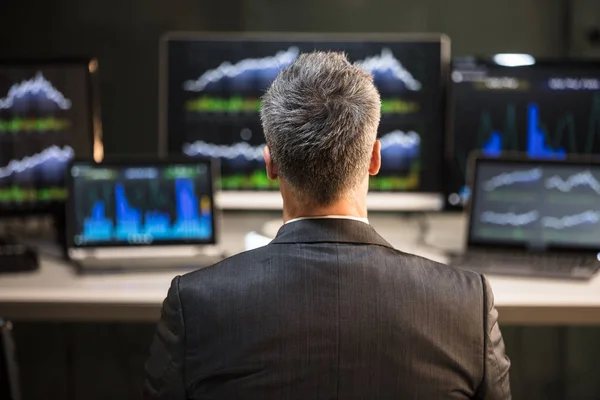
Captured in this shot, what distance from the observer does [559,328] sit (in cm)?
309

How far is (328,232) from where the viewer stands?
1248 mm

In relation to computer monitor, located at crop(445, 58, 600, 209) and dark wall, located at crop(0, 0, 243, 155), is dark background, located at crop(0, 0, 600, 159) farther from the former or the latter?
computer monitor, located at crop(445, 58, 600, 209)

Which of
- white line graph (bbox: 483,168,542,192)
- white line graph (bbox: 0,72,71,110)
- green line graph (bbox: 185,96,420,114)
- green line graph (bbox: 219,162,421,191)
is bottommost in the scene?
green line graph (bbox: 219,162,421,191)

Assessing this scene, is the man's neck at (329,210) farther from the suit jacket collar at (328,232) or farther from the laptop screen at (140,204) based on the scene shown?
the laptop screen at (140,204)

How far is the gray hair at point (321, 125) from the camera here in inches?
48.8

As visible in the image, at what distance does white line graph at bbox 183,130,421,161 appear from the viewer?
2.57 m

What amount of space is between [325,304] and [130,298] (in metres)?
1.00

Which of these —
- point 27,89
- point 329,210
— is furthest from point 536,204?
point 27,89

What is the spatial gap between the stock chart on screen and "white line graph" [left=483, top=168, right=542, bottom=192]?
30.3 inches

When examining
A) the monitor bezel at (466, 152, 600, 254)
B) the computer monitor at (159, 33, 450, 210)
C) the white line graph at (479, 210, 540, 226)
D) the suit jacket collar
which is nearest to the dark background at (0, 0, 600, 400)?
the computer monitor at (159, 33, 450, 210)

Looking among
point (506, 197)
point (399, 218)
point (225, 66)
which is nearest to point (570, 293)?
point (506, 197)

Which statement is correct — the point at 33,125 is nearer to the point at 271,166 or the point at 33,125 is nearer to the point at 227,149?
the point at 227,149

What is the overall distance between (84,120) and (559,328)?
70.0 inches

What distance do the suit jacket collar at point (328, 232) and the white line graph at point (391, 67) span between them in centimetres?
135
